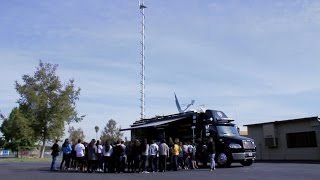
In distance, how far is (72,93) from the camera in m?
51.1

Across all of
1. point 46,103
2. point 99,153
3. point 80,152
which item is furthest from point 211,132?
point 46,103

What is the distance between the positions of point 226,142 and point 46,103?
103 ft

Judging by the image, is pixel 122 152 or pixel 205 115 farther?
pixel 205 115

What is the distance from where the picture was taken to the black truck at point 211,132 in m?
23.0

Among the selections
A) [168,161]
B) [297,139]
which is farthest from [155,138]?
[297,139]

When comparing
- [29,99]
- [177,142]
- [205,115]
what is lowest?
[177,142]

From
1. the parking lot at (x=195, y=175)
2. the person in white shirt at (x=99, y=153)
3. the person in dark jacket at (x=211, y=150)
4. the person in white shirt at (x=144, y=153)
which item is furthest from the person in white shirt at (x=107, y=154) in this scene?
the person in dark jacket at (x=211, y=150)

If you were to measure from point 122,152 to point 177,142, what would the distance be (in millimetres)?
3058

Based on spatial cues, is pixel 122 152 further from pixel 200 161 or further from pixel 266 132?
pixel 266 132

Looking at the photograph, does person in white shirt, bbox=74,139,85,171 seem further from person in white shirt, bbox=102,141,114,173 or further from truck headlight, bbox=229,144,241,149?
truck headlight, bbox=229,144,241,149

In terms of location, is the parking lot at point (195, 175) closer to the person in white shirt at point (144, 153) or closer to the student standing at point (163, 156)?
the student standing at point (163, 156)

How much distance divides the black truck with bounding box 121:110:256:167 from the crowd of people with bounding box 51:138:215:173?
116 cm

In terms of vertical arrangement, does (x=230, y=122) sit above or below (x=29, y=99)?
below

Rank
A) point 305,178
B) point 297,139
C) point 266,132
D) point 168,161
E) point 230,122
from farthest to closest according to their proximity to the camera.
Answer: point 266,132, point 297,139, point 230,122, point 168,161, point 305,178
